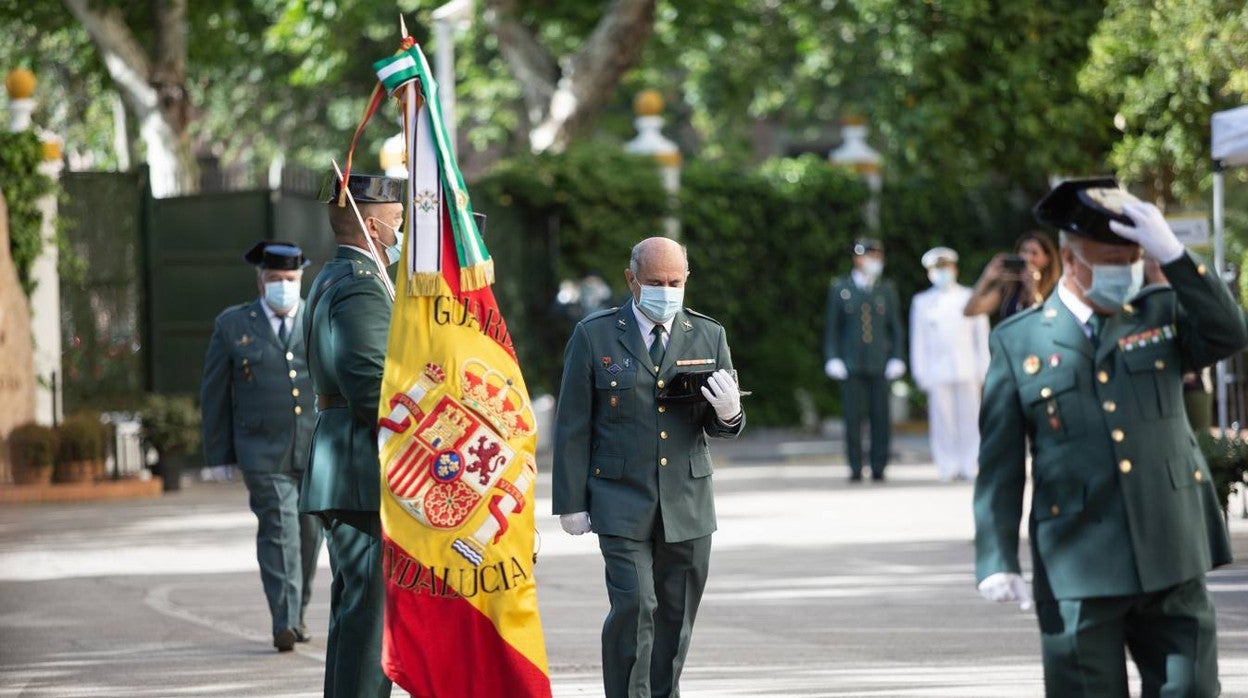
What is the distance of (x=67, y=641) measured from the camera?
1023 centimetres

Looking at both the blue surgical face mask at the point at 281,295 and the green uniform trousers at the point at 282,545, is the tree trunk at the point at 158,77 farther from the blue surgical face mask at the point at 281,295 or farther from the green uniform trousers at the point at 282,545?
the green uniform trousers at the point at 282,545

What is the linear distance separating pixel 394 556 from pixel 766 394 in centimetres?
2014

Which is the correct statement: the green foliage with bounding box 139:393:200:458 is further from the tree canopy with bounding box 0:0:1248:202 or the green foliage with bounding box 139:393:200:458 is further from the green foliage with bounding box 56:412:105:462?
the tree canopy with bounding box 0:0:1248:202

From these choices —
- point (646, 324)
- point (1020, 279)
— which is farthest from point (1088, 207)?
point (1020, 279)

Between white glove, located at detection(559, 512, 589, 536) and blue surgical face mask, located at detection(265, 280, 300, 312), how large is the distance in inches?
154

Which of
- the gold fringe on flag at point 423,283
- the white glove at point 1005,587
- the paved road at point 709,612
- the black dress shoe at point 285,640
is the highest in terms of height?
the gold fringe on flag at point 423,283

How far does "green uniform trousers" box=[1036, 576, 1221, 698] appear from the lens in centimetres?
522

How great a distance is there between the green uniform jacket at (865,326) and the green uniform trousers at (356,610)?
12.8 metres

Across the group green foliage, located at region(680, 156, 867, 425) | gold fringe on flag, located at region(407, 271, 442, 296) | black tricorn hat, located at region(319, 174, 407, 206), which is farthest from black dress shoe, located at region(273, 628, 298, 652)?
green foliage, located at region(680, 156, 867, 425)

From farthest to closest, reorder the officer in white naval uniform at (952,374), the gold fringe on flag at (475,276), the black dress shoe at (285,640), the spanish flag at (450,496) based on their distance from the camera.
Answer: the officer in white naval uniform at (952,374), the black dress shoe at (285,640), the gold fringe on flag at (475,276), the spanish flag at (450,496)

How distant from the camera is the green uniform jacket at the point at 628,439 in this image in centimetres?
708

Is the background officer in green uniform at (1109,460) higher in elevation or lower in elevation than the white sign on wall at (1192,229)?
lower

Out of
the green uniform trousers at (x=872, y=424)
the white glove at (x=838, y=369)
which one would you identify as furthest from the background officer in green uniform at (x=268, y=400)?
the white glove at (x=838, y=369)

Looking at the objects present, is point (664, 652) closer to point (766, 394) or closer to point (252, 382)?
point (252, 382)
